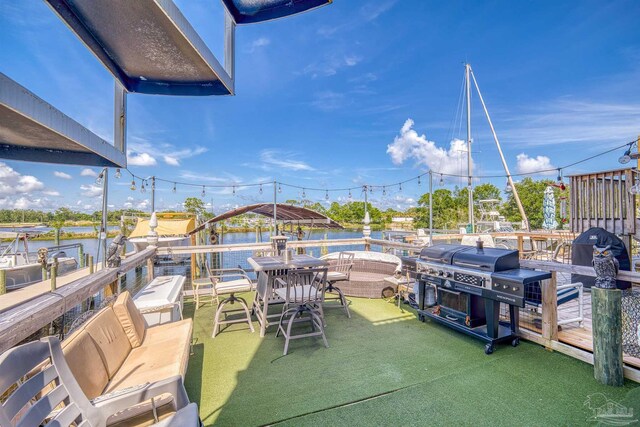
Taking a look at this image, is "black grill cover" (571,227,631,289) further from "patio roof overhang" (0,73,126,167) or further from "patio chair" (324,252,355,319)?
"patio roof overhang" (0,73,126,167)

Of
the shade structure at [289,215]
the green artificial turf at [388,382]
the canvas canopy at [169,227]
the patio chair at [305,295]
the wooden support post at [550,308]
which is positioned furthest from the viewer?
the canvas canopy at [169,227]

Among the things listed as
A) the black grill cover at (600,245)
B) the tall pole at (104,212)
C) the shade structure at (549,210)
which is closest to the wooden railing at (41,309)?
the tall pole at (104,212)

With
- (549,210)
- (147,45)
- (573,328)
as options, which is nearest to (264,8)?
(147,45)

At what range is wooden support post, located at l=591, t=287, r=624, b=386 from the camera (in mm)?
2521

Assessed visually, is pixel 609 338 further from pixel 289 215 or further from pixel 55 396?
pixel 289 215

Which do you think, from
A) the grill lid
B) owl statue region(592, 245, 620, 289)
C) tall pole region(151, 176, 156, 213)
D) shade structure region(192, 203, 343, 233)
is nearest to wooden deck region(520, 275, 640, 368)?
owl statue region(592, 245, 620, 289)

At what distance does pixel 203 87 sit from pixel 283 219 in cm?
727

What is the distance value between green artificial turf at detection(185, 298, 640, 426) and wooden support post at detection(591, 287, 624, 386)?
0.10 meters

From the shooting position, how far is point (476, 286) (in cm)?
327

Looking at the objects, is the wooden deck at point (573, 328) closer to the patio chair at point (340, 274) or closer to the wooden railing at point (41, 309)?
the patio chair at point (340, 274)

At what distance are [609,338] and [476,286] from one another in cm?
108

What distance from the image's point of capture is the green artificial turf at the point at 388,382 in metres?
2.22

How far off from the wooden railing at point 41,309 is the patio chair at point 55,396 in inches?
10.0

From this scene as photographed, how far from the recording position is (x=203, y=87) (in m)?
2.52
